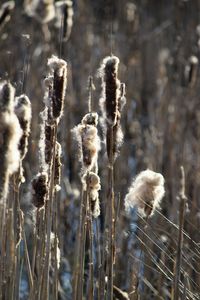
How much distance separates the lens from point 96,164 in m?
1.73

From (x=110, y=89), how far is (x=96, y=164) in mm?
262

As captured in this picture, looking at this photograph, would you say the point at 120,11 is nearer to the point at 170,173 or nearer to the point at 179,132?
the point at 179,132

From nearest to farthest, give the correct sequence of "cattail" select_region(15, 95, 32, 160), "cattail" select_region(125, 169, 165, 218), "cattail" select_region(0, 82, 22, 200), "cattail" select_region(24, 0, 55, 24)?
"cattail" select_region(0, 82, 22, 200) < "cattail" select_region(15, 95, 32, 160) < "cattail" select_region(125, 169, 165, 218) < "cattail" select_region(24, 0, 55, 24)

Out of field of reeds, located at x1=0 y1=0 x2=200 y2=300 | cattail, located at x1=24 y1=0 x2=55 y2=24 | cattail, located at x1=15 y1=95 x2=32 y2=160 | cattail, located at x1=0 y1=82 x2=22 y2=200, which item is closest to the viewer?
cattail, located at x1=0 y1=82 x2=22 y2=200

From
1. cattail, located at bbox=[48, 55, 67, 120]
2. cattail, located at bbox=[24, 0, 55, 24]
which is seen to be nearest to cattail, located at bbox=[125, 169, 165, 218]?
cattail, located at bbox=[48, 55, 67, 120]

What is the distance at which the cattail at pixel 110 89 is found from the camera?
1.55m

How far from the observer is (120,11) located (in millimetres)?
6250

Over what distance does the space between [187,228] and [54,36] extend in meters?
2.71

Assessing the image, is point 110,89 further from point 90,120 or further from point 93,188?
point 93,188

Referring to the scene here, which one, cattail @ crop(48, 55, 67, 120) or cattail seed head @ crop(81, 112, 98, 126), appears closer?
cattail @ crop(48, 55, 67, 120)

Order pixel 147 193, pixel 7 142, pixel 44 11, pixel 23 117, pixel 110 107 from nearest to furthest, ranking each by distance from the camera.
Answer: pixel 7 142 < pixel 23 117 < pixel 110 107 < pixel 147 193 < pixel 44 11

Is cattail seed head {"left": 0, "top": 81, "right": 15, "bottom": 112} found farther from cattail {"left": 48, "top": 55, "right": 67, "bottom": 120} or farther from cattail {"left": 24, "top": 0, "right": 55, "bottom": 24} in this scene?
cattail {"left": 24, "top": 0, "right": 55, "bottom": 24}

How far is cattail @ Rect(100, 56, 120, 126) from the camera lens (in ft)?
5.08

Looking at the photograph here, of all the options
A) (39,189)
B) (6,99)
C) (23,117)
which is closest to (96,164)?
(39,189)
